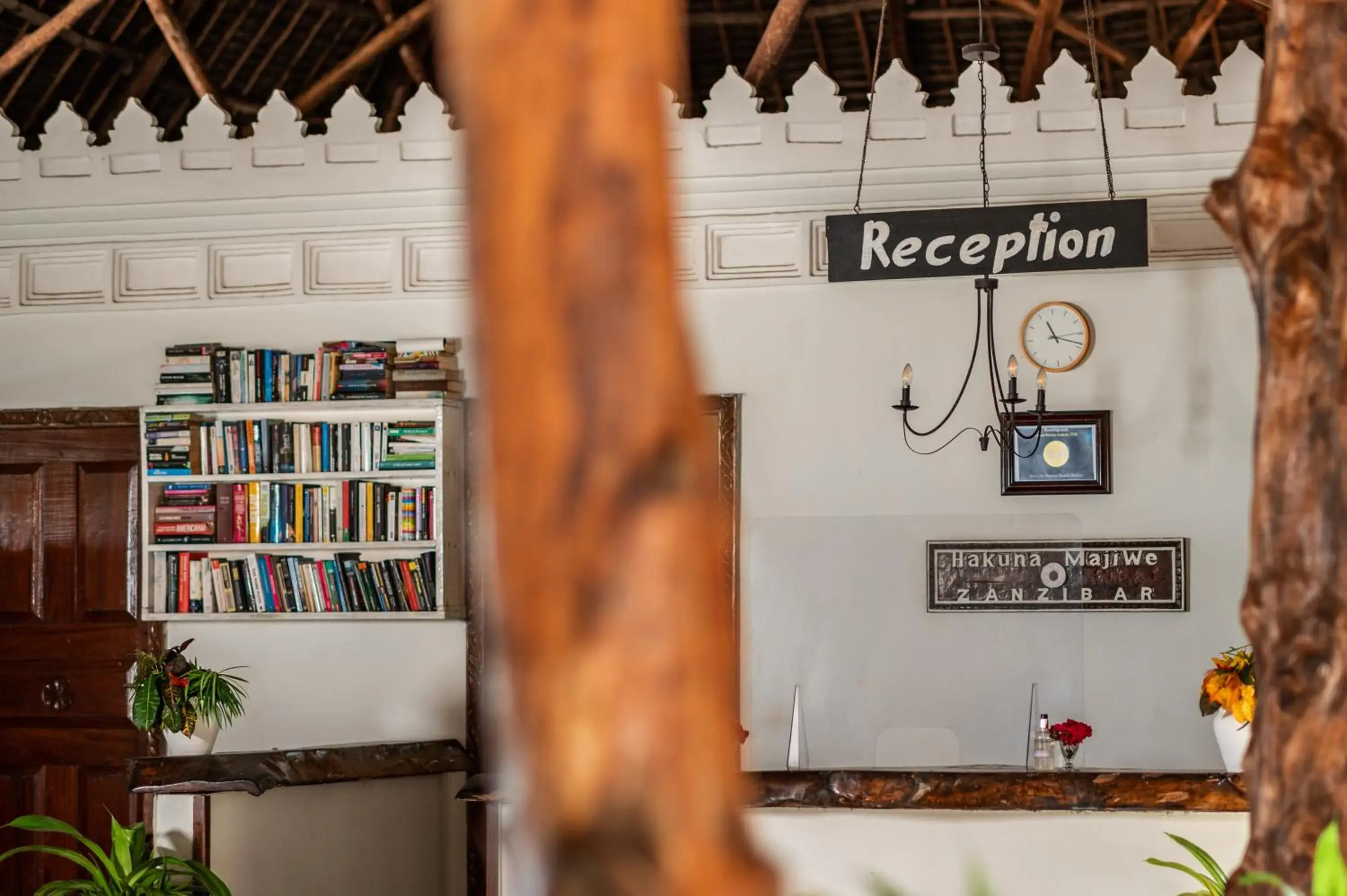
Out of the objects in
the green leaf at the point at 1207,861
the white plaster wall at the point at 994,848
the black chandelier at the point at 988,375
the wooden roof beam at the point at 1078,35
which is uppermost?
the wooden roof beam at the point at 1078,35

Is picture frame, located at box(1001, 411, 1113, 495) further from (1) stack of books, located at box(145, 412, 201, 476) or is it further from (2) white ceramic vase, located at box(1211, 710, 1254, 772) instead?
(1) stack of books, located at box(145, 412, 201, 476)

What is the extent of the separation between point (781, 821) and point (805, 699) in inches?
74.3

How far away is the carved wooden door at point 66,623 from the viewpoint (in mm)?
6027

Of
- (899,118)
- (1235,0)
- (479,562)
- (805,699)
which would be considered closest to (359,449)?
(479,562)

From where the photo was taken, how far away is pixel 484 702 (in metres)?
5.86

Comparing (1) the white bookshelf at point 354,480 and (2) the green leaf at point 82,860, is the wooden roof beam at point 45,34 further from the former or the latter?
(2) the green leaf at point 82,860

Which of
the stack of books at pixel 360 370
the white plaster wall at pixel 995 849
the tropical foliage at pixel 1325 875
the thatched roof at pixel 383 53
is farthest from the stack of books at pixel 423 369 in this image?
the tropical foliage at pixel 1325 875

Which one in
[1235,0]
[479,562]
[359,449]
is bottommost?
[479,562]

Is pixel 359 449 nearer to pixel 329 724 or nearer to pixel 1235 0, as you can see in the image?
pixel 329 724

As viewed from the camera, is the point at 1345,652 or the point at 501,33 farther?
the point at 1345,652

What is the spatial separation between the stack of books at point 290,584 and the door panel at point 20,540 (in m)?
0.59

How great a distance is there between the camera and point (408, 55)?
720 cm

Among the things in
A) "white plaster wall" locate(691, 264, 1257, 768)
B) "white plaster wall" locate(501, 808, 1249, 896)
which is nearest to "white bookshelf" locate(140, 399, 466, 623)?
"white plaster wall" locate(691, 264, 1257, 768)

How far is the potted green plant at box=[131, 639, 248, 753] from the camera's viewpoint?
4859 mm
